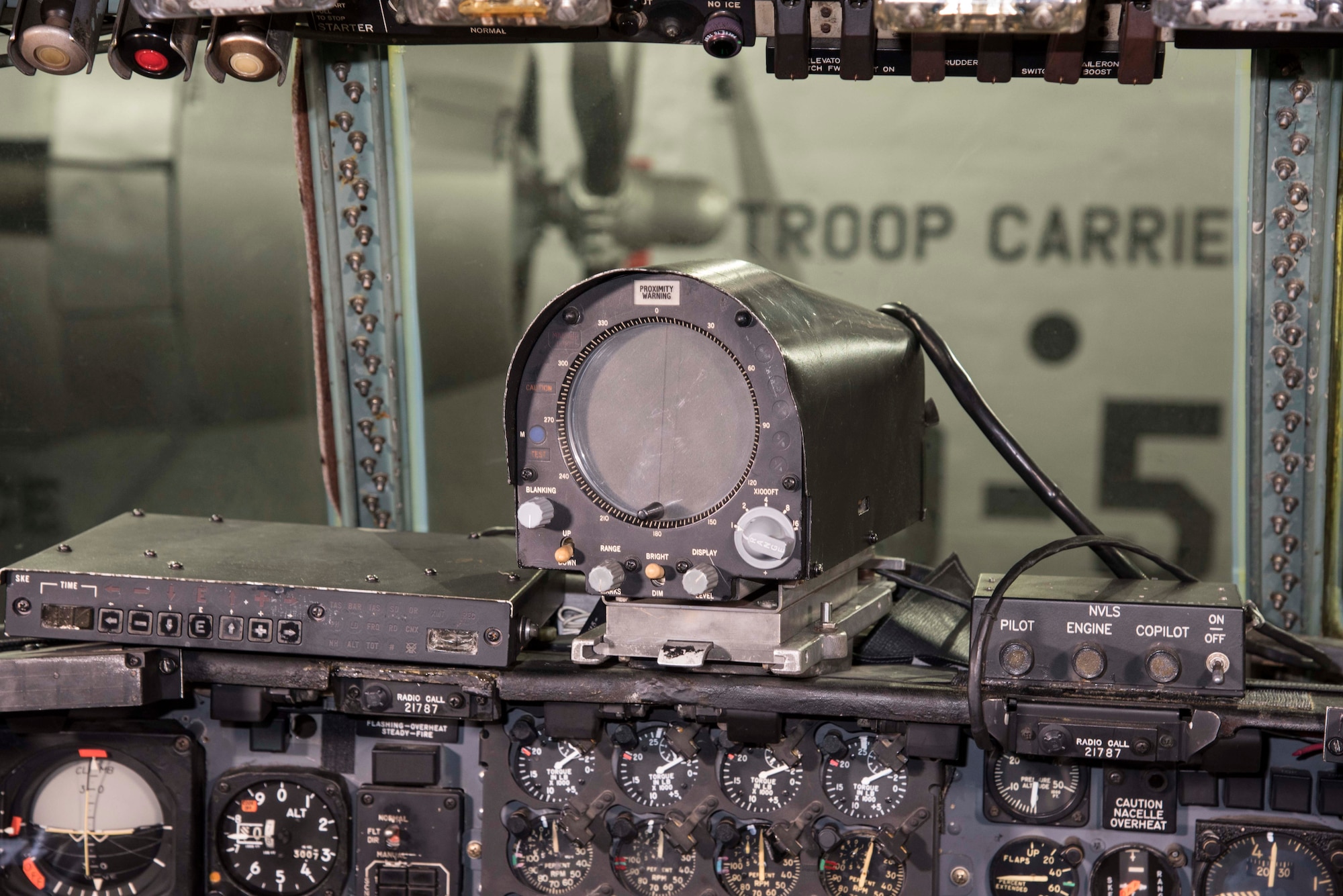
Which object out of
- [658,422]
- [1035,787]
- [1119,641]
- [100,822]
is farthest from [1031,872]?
[100,822]

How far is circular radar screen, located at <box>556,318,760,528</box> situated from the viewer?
Answer: 7.32 ft

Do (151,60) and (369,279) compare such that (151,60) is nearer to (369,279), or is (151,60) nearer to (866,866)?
(369,279)

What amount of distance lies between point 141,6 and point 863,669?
1800mm

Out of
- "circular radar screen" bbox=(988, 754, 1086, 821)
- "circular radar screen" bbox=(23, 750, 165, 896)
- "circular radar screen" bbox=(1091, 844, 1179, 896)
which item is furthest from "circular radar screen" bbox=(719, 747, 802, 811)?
"circular radar screen" bbox=(23, 750, 165, 896)

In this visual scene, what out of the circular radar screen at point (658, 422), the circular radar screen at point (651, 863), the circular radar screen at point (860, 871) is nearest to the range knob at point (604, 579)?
the circular radar screen at point (658, 422)

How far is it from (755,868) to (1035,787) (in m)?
0.57

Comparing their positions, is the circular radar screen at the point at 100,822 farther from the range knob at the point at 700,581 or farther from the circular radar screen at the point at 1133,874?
the circular radar screen at the point at 1133,874

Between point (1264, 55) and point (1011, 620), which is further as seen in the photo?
point (1264, 55)

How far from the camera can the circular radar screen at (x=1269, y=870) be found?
7.84 ft

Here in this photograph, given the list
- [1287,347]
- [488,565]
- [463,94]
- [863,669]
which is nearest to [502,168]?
[463,94]

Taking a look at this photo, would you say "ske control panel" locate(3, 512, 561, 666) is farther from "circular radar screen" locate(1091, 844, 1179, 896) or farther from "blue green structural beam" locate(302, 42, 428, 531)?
"circular radar screen" locate(1091, 844, 1179, 896)

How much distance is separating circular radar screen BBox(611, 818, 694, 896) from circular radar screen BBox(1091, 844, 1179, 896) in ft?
2.58

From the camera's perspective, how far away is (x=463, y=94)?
3383 millimetres

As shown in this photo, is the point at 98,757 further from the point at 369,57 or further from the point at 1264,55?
the point at 1264,55
